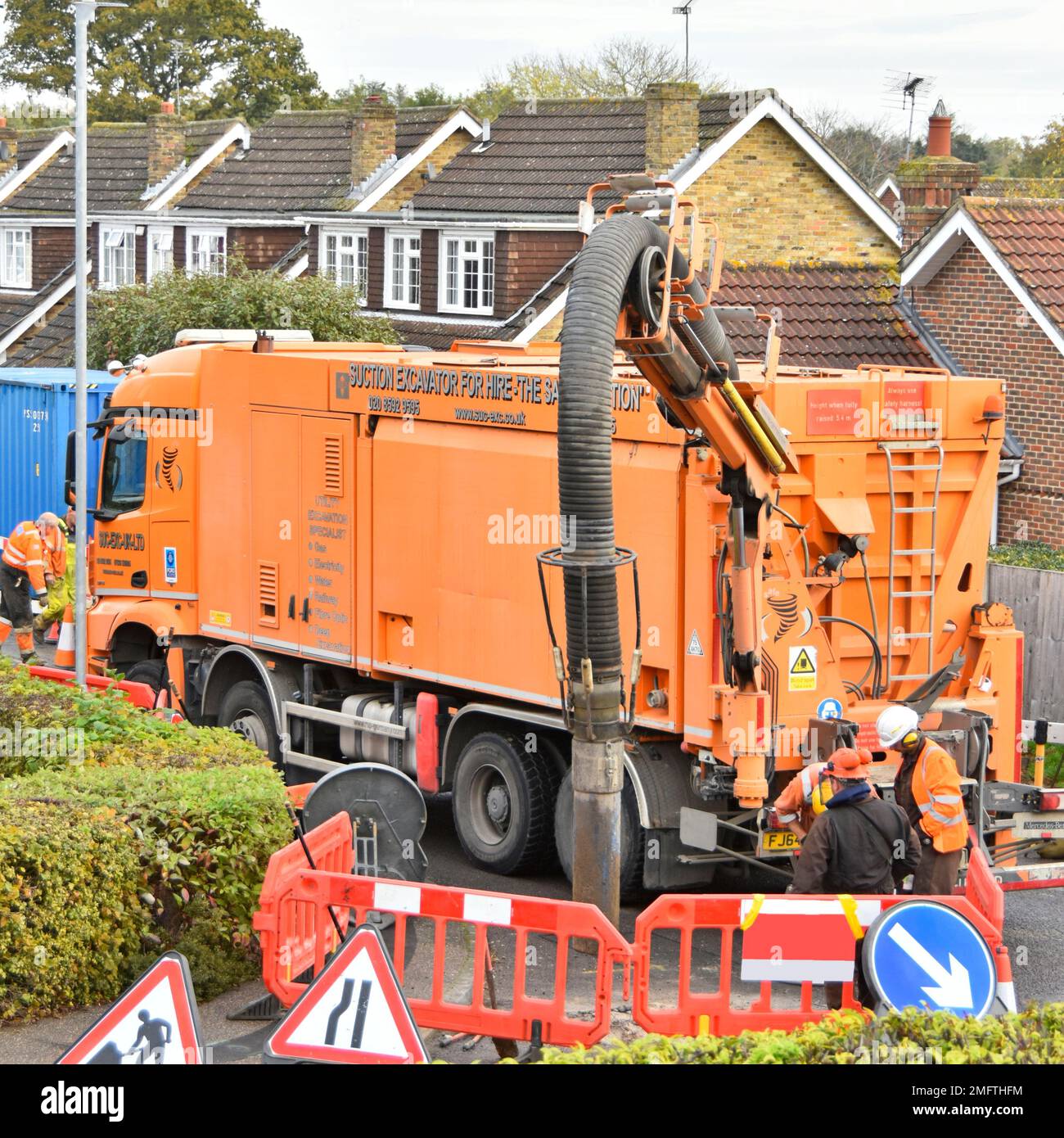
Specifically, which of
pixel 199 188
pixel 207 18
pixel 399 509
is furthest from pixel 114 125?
pixel 399 509

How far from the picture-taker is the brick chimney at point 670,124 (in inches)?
985

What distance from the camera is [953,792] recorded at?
30.9 feet

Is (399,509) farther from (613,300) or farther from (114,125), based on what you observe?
(114,125)

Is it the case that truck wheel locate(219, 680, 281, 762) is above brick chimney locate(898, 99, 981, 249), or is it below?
below

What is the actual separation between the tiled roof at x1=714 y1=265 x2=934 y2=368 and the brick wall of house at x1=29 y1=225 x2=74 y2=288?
66.8 feet

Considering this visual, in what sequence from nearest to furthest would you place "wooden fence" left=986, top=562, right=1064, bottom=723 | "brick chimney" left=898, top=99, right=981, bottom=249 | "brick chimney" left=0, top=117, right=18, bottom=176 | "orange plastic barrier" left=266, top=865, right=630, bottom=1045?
"orange plastic barrier" left=266, top=865, right=630, bottom=1045
"wooden fence" left=986, top=562, right=1064, bottom=723
"brick chimney" left=898, top=99, right=981, bottom=249
"brick chimney" left=0, top=117, right=18, bottom=176

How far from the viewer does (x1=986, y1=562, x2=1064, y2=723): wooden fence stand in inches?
611

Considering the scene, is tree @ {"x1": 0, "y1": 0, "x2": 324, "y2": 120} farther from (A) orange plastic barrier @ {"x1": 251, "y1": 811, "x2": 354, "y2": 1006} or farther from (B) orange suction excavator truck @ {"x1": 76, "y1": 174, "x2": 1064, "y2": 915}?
(A) orange plastic barrier @ {"x1": 251, "y1": 811, "x2": 354, "y2": 1006}

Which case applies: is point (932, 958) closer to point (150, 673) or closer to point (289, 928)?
point (289, 928)

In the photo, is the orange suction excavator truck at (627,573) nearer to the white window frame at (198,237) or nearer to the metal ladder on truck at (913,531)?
the metal ladder on truck at (913,531)

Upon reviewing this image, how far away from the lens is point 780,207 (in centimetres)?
2459

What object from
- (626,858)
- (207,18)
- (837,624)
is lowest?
(626,858)

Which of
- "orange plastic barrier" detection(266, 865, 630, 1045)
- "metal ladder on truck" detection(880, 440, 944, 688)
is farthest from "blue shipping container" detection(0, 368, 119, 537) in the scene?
"orange plastic barrier" detection(266, 865, 630, 1045)

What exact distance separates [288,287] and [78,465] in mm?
11549
